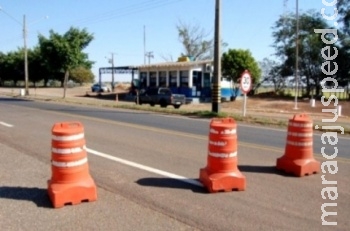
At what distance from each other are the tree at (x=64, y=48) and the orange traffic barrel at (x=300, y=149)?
31109 millimetres

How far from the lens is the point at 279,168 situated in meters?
7.38

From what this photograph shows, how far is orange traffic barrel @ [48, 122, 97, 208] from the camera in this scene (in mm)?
5247

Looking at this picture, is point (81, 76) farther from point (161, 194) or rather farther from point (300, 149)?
point (161, 194)

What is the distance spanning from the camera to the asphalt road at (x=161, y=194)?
463 cm

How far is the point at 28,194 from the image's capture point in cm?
566

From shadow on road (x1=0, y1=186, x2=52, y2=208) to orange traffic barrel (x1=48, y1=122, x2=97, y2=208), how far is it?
139 millimetres

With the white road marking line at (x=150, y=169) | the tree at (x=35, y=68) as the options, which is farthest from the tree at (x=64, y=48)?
the tree at (x=35, y=68)

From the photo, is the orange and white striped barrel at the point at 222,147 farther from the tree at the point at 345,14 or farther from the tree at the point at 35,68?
the tree at the point at 35,68

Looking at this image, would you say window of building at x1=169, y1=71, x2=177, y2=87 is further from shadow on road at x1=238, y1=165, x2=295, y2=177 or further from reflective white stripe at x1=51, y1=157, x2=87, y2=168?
reflective white stripe at x1=51, y1=157, x2=87, y2=168

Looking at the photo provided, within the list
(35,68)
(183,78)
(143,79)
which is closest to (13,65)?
(35,68)

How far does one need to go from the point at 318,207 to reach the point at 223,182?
138 centimetres

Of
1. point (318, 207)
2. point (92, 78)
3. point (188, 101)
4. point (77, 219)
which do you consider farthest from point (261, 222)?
point (92, 78)

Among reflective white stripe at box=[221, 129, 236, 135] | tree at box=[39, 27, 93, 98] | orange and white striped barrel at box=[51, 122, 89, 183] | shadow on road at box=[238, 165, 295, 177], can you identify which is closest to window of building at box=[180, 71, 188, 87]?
tree at box=[39, 27, 93, 98]

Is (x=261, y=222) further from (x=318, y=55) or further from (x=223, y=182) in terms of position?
(x=318, y=55)
